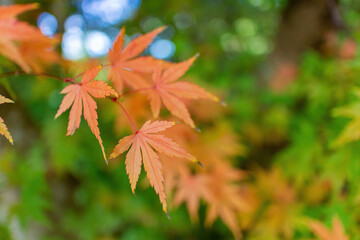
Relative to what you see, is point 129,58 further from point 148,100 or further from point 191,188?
point 191,188

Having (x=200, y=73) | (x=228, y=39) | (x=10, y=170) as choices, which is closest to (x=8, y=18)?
(x=10, y=170)

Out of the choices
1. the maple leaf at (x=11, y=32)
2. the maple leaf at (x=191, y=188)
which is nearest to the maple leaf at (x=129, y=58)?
the maple leaf at (x=11, y=32)

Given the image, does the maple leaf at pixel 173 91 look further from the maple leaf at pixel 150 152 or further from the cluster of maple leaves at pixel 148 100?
the maple leaf at pixel 150 152

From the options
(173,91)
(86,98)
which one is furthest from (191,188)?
(86,98)

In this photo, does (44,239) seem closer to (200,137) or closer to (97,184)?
(97,184)

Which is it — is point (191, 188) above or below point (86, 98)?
below

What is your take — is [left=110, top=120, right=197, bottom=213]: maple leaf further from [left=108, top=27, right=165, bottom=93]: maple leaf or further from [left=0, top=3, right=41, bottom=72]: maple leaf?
[left=0, top=3, right=41, bottom=72]: maple leaf
